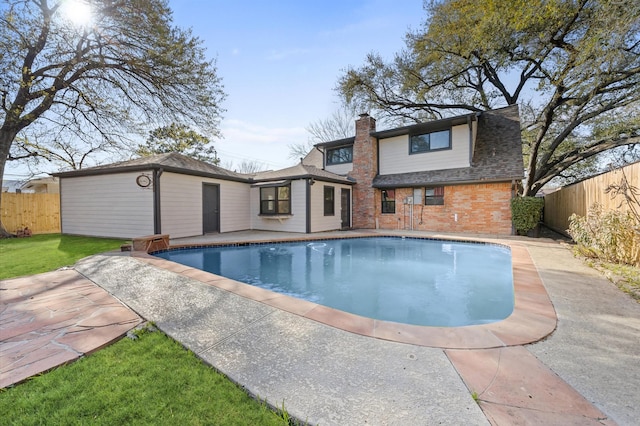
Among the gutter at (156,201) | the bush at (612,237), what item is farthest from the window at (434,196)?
the gutter at (156,201)

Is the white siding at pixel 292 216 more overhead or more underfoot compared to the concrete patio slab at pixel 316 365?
more overhead

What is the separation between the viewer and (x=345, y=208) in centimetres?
1409

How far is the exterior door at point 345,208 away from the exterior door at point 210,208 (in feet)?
19.1

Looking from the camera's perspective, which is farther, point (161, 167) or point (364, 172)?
point (364, 172)

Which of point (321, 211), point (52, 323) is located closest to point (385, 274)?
point (52, 323)

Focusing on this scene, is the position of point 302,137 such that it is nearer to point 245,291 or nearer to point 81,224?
point 81,224

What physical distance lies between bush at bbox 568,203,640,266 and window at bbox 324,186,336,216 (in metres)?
8.67

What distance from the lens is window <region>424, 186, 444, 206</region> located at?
12.2 meters

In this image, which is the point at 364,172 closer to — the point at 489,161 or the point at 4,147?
the point at 489,161

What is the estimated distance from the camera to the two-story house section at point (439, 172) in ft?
36.1

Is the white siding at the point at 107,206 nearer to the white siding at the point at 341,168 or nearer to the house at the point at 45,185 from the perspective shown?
the white siding at the point at 341,168

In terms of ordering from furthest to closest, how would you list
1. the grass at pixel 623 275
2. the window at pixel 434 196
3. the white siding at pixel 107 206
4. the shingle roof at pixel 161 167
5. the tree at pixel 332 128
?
the tree at pixel 332 128 < the window at pixel 434 196 < the white siding at pixel 107 206 < the shingle roof at pixel 161 167 < the grass at pixel 623 275

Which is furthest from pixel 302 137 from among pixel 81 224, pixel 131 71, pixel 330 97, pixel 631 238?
pixel 631 238

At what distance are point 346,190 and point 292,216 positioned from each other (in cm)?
356
